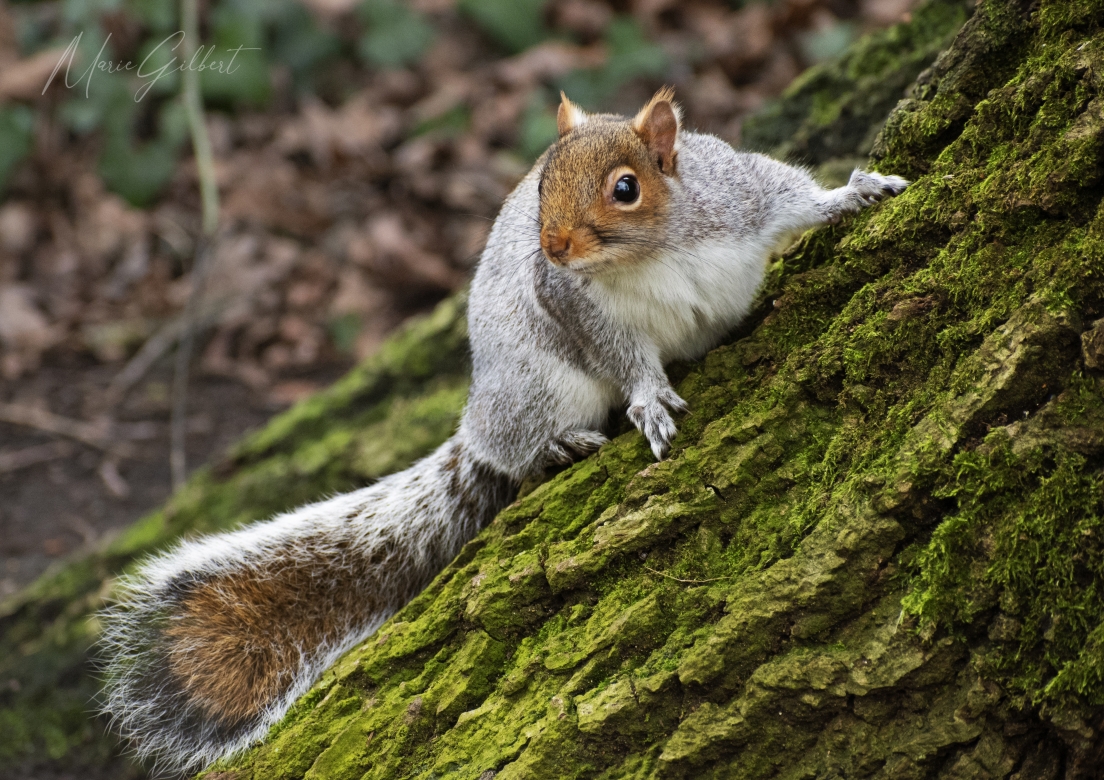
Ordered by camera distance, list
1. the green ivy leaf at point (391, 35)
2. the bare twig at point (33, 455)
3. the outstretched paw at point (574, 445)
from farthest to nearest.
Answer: the green ivy leaf at point (391, 35), the bare twig at point (33, 455), the outstretched paw at point (574, 445)

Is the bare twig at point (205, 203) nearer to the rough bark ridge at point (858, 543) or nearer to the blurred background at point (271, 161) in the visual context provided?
the blurred background at point (271, 161)

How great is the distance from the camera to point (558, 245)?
194cm

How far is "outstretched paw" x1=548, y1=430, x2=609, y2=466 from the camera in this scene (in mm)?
2154

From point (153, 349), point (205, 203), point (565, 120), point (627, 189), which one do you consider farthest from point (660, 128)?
point (153, 349)

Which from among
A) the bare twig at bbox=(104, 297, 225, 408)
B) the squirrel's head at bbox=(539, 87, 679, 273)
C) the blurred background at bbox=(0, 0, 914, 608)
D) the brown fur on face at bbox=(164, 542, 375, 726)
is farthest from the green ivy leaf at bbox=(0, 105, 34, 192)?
the squirrel's head at bbox=(539, 87, 679, 273)

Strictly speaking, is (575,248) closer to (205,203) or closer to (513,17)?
(205,203)

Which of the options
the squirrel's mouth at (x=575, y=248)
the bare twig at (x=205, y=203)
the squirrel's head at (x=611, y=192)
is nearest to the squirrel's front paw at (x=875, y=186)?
the squirrel's head at (x=611, y=192)

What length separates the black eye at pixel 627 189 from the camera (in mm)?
2010

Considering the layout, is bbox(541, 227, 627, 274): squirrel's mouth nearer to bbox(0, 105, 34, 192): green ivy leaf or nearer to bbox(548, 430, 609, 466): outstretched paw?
bbox(548, 430, 609, 466): outstretched paw

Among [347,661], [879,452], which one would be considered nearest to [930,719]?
[879,452]

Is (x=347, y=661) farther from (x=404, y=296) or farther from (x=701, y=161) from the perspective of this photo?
(x=404, y=296)

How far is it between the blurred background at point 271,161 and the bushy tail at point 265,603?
2405 millimetres

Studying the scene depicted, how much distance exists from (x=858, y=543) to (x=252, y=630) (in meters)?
1.37

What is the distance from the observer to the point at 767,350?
1.87m
